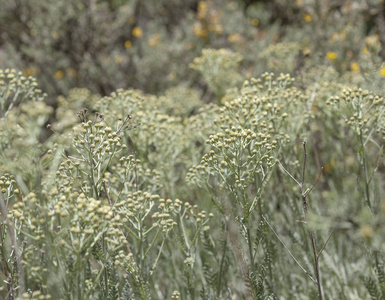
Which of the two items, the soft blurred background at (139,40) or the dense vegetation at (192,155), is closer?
the dense vegetation at (192,155)

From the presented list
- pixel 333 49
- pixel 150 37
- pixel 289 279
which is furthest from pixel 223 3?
A: pixel 289 279

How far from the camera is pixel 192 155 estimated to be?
2727mm

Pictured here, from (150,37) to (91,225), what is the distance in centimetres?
545

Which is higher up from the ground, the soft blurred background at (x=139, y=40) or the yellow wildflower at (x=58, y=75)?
the soft blurred background at (x=139, y=40)

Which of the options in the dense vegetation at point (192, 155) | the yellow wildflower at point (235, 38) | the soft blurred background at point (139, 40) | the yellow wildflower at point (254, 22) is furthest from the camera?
the yellow wildflower at point (254, 22)

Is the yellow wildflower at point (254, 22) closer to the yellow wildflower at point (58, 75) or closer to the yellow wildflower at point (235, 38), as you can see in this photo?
the yellow wildflower at point (235, 38)

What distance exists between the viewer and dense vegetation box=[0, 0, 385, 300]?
1487mm

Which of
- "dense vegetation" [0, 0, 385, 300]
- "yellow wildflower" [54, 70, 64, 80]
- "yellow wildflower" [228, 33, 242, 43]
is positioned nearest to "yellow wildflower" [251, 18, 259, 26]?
"dense vegetation" [0, 0, 385, 300]

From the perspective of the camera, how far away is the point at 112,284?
5.31ft

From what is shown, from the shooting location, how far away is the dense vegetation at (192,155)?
4.88 ft

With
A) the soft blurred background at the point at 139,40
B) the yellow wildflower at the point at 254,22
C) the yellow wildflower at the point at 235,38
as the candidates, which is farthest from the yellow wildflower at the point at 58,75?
the yellow wildflower at the point at 254,22

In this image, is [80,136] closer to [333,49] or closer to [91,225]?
[91,225]

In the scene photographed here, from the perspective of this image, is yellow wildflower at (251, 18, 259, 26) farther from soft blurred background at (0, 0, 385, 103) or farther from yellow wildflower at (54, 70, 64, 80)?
yellow wildflower at (54, 70, 64, 80)

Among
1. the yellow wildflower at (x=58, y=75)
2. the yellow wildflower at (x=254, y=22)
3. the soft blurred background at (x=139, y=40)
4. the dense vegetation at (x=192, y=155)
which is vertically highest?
the yellow wildflower at (x=254, y=22)
